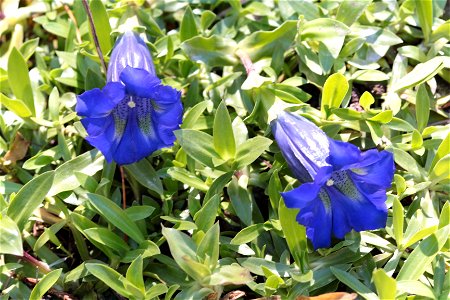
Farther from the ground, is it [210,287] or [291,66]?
[291,66]

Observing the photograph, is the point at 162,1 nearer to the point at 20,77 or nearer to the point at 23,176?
the point at 20,77

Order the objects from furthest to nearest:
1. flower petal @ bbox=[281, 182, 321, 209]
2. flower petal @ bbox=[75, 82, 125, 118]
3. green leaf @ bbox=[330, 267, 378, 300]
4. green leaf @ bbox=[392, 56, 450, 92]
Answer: green leaf @ bbox=[392, 56, 450, 92] < flower petal @ bbox=[75, 82, 125, 118] < green leaf @ bbox=[330, 267, 378, 300] < flower petal @ bbox=[281, 182, 321, 209]

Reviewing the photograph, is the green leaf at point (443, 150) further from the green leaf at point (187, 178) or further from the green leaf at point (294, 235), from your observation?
the green leaf at point (187, 178)

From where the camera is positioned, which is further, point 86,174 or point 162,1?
point 162,1

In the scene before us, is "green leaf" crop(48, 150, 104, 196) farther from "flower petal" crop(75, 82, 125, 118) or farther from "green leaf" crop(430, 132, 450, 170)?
"green leaf" crop(430, 132, 450, 170)

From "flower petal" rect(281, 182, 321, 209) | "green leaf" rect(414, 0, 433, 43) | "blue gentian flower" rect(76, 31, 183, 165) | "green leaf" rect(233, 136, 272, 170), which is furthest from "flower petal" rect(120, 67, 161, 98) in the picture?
"green leaf" rect(414, 0, 433, 43)

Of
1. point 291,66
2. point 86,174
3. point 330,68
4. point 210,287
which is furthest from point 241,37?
point 210,287

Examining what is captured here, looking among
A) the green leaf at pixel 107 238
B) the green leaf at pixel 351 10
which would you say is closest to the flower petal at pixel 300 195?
the green leaf at pixel 107 238

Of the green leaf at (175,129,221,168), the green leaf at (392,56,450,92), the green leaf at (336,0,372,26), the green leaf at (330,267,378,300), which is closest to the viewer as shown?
the green leaf at (330,267,378,300)
